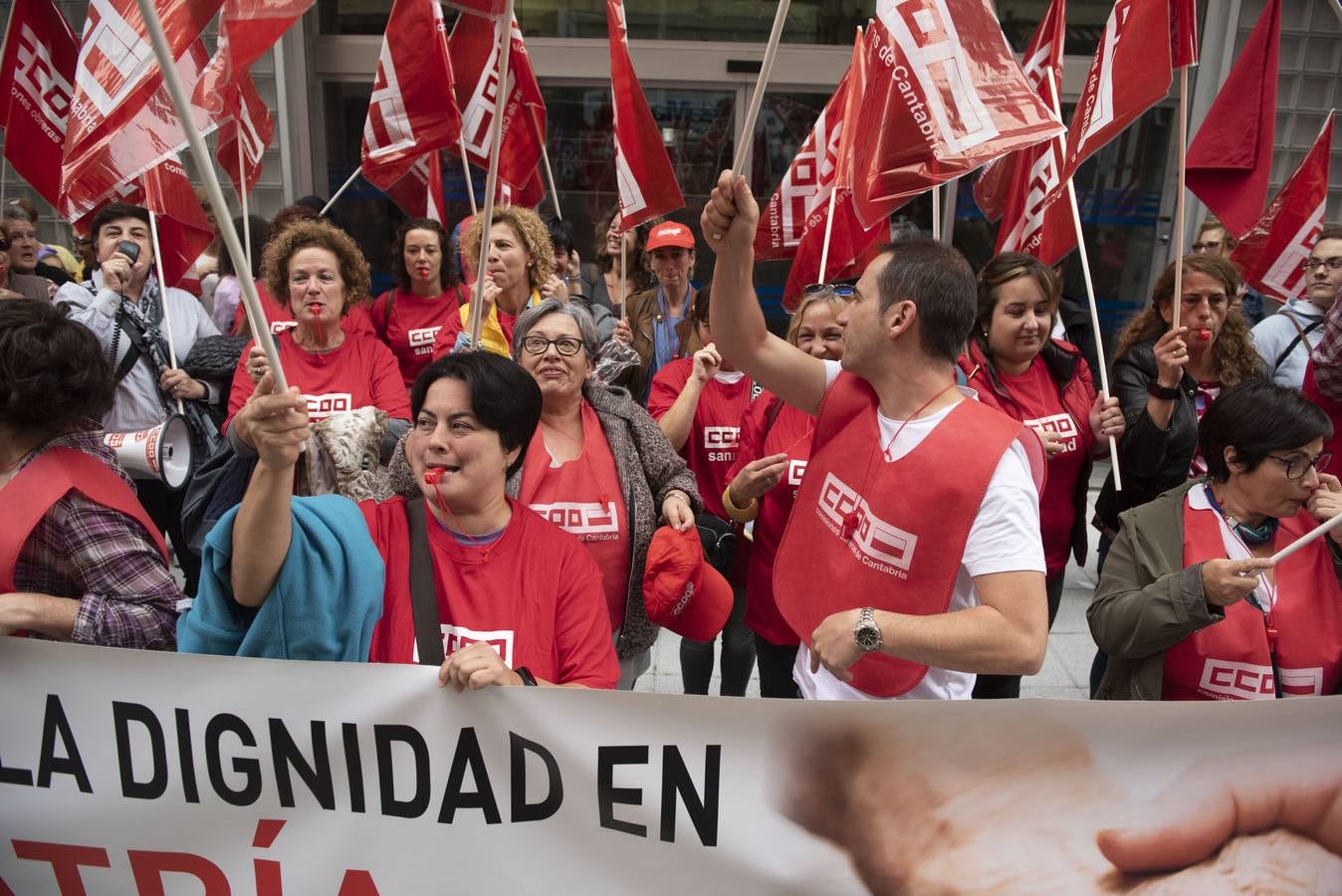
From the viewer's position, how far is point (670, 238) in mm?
4957

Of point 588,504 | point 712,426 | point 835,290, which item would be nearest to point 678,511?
point 588,504

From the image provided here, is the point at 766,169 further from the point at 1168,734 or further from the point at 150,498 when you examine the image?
the point at 1168,734

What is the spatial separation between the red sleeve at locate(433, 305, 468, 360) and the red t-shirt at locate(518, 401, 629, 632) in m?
1.50

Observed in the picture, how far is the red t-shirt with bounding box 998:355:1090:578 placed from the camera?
10.5 ft

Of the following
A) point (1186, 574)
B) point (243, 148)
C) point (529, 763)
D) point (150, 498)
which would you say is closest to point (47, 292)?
point (243, 148)

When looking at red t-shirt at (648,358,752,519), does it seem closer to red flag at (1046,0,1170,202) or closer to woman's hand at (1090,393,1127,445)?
woman's hand at (1090,393,1127,445)

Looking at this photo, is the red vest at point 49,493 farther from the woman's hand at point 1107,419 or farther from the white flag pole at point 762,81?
the woman's hand at point 1107,419

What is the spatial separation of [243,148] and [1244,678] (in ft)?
14.0

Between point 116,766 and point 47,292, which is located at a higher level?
point 47,292

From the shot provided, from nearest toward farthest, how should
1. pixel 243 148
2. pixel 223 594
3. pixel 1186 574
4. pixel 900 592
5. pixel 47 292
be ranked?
pixel 223 594, pixel 900 592, pixel 1186 574, pixel 243 148, pixel 47 292

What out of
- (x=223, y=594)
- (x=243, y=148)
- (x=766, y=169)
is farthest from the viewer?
(x=766, y=169)

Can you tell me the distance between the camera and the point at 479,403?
6.66ft

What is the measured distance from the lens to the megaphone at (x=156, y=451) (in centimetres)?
311

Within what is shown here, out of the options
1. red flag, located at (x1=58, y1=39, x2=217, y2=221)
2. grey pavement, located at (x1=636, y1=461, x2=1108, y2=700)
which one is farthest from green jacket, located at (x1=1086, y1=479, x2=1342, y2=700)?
red flag, located at (x1=58, y1=39, x2=217, y2=221)
